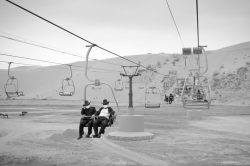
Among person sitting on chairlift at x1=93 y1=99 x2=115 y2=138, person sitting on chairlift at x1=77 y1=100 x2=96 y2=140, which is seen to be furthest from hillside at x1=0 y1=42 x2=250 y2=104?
person sitting on chairlift at x1=77 y1=100 x2=96 y2=140

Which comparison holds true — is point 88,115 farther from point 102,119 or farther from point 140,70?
point 140,70

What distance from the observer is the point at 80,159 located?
9383mm

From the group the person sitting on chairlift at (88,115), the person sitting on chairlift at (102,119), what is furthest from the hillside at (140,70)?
the person sitting on chairlift at (88,115)

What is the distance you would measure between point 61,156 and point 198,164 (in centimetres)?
412

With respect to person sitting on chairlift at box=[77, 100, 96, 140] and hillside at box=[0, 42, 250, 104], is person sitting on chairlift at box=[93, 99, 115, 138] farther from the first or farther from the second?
hillside at box=[0, 42, 250, 104]

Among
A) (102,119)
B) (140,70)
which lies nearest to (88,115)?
(102,119)

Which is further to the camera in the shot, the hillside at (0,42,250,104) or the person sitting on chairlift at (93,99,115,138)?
the hillside at (0,42,250,104)

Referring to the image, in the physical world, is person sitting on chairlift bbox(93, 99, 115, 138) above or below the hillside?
below

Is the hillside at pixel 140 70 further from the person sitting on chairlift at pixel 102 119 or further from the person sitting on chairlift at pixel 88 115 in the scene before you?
the person sitting on chairlift at pixel 88 115

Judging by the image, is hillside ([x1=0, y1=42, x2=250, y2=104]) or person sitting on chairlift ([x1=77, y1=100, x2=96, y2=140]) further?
hillside ([x1=0, y1=42, x2=250, y2=104])

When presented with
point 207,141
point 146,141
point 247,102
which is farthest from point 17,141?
point 247,102

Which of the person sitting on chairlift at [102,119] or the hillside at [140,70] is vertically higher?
the hillside at [140,70]

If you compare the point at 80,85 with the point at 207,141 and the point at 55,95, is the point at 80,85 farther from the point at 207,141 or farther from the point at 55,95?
the point at 207,141

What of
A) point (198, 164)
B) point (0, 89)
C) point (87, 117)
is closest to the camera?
point (198, 164)
